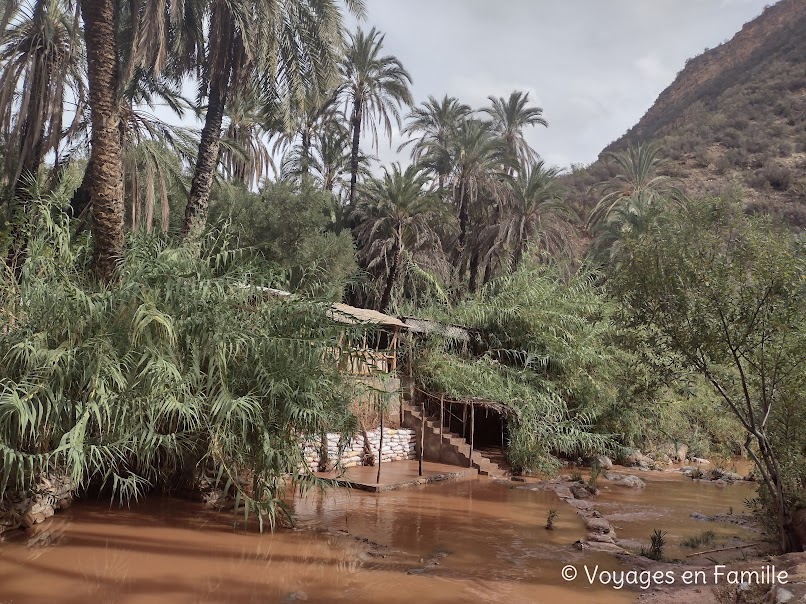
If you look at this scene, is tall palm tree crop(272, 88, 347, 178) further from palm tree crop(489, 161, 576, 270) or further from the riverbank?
the riverbank

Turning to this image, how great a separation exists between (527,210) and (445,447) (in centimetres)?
1438

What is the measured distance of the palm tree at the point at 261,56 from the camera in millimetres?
14227

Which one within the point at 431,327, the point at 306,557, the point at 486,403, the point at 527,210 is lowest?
the point at 306,557

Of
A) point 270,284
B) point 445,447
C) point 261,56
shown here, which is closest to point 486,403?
point 445,447

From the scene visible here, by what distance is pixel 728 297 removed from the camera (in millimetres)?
8617

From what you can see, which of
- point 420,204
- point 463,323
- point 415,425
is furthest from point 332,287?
point 420,204

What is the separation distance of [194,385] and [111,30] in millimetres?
6557

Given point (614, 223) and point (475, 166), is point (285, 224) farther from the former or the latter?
point (614, 223)

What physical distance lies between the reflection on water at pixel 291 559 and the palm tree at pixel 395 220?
1590cm

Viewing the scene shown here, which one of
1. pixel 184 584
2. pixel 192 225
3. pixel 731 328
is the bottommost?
pixel 184 584

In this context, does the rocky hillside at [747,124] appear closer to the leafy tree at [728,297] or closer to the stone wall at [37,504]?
the leafy tree at [728,297]

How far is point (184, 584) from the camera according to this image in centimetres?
704

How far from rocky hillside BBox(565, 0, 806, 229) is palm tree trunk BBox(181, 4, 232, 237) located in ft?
98.7

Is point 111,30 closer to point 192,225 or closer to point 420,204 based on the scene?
point 192,225
